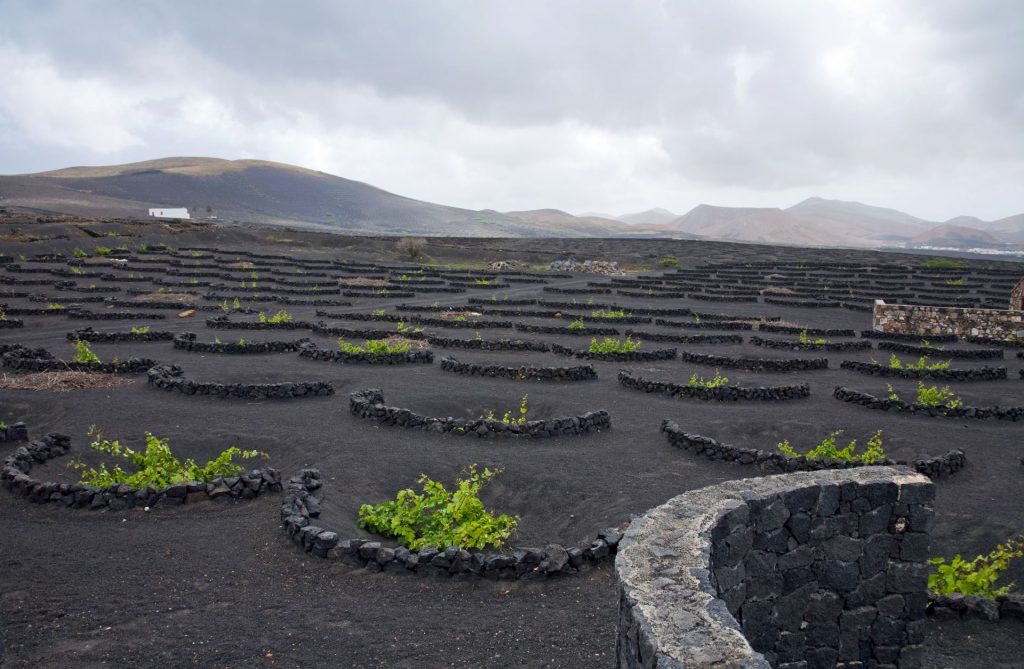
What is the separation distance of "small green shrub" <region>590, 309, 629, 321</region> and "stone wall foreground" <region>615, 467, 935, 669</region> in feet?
85.3

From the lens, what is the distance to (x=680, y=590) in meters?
4.96

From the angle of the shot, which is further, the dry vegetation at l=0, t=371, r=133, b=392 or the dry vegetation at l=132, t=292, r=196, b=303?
the dry vegetation at l=132, t=292, r=196, b=303

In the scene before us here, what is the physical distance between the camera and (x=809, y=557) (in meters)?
6.59

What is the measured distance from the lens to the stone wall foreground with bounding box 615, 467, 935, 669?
19.1 ft

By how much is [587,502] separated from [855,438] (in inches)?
282

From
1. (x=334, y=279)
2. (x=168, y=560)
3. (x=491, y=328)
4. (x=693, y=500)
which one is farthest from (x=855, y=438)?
(x=334, y=279)

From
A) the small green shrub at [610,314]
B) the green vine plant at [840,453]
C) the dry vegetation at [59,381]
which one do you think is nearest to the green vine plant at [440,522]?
the green vine plant at [840,453]

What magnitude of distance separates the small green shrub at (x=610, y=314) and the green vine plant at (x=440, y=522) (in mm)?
22527

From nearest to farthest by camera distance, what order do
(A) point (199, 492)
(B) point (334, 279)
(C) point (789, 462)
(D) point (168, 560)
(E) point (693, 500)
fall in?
(E) point (693, 500), (D) point (168, 560), (A) point (199, 492), (C) point (789, 462), (B) point (334, 279)

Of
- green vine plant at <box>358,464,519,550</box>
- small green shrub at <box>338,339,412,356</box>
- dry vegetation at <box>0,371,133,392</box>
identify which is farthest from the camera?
small green shrub at <box>338,339,412,356</box>

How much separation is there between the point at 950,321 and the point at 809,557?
28105mm

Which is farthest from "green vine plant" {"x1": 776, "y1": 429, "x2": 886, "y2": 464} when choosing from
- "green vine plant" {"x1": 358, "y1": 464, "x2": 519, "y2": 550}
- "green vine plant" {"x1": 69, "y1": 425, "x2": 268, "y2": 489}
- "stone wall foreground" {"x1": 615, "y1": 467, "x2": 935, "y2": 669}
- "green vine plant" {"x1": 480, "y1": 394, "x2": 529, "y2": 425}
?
"green vine plant" {"x1": 69, "y1": 425, "x2": 268, "y2": 489}

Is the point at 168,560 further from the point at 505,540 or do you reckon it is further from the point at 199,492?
the point at 505,540

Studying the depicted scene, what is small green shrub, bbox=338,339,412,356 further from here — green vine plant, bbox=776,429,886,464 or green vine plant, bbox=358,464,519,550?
green vine plant, bbox=776,429,886,464
